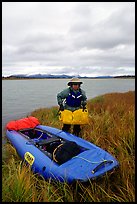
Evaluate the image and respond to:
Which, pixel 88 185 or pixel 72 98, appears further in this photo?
pixel 72 98

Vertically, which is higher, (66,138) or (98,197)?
(66,138)

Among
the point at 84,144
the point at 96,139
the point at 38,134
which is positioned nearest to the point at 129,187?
the point at 84,144

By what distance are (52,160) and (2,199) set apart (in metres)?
1.68

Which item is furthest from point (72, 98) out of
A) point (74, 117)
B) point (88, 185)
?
point (88, 185)

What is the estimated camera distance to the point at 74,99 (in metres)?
6.75

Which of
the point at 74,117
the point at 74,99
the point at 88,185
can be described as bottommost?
the point at 88,185

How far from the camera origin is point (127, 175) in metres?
3.80

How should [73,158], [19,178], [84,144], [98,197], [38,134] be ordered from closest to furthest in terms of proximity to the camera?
[19,178] → [98,197] → [73,158] → [84,144] → [38,134]

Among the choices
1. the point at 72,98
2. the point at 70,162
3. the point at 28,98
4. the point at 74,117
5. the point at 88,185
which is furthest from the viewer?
the point at 28,98

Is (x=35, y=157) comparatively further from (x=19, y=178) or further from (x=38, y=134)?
(x=38, y=134)

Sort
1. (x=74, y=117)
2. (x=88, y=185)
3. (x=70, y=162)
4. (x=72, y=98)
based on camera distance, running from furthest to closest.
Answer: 1. (x=72, y=98)
2. (x=74, y=117)
3. (x=70, y=162)
4. (x=88, y=185)

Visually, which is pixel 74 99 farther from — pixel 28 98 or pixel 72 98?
pixel 28 98

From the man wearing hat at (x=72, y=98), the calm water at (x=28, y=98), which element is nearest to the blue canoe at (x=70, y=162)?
the man wearing hat at (x=72, y=98)

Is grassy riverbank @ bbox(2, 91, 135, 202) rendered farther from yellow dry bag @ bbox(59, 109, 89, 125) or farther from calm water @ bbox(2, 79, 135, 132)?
calm water @ bbox(2, 79, 135, 132)
